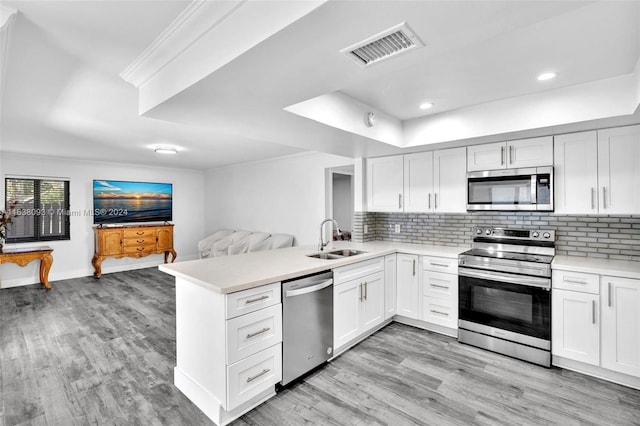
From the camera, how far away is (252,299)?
2109mm

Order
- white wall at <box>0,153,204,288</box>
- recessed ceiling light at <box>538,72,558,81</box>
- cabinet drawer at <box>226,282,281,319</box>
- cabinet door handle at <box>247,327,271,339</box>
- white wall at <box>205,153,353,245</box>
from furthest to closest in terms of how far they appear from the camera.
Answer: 1. white wall at <box>0,153,204,288</box>
2. white wall at <box>205,153,353,245</box>
3. recessed ceiling light at <box>538,72,558,81</box>
4. cabinet door handle at <box>247,327,271,339</box>
5. cabinet drawer at <box>226,282,281,319</box>

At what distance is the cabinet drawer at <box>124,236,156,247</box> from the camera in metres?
6.38

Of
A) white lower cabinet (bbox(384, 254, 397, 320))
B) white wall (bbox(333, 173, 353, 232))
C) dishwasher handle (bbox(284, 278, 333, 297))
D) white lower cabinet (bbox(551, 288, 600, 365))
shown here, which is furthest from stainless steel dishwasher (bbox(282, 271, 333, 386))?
white wall (bbox(333, 173, 353, 232))

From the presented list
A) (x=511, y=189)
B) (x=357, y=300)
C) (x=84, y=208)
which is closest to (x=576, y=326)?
(x=511, y=189)

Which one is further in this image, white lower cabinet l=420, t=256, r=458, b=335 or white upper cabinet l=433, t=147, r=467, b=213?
white upper cabinet l=433, t=147, r=467, b=213

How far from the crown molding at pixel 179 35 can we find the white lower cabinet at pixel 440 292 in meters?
2.90

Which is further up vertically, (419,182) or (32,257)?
(419,182)

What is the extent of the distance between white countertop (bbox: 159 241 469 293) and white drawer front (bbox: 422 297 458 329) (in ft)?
1.68

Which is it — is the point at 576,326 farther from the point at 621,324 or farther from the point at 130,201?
the point at 130,201

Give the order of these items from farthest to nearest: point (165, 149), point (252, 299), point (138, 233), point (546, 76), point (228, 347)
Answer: point (138, 233), point (165, 149), point (546, 76), point (252, 299), point (228, 347)

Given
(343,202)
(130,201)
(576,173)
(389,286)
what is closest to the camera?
(576,173)

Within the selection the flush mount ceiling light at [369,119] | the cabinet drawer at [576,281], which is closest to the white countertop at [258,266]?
the cabinet drawer at [576,281]

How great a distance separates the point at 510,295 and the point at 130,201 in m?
7.19

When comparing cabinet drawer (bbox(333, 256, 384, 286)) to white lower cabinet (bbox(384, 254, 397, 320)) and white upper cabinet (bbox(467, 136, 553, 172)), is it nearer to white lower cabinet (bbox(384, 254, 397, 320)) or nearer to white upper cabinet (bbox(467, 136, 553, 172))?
white lower cabinet (bbox(384, 254, 397, 320))
